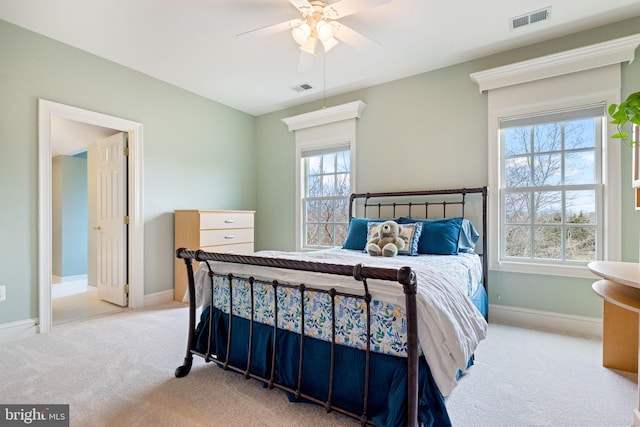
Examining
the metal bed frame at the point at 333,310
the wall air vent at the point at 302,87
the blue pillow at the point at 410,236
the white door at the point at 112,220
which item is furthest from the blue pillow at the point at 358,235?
the white door at the point at 112,220

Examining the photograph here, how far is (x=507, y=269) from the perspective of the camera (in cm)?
311

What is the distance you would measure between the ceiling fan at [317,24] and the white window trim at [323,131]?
1.44 meters

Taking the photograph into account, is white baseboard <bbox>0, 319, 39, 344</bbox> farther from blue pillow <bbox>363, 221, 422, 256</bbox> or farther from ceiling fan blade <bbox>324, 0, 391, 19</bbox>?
ceiling fan blade <bbox>324, 0, 391, 19</bbox>

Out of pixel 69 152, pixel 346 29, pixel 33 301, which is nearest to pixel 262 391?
pixel 33 301

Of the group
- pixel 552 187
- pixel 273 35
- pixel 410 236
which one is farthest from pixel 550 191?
pixel 273 35

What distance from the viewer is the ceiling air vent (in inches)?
99.9

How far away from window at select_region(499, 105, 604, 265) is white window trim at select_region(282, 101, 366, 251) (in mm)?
1681

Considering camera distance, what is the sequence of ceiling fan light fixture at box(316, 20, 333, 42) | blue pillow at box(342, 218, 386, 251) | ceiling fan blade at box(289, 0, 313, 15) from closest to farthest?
ceiling fan blade at box(289, 0, 313, 15), ceiling fan light fixture at box(316, 20, 333, 42), blue pillow at box(342, 218, 386, 251)

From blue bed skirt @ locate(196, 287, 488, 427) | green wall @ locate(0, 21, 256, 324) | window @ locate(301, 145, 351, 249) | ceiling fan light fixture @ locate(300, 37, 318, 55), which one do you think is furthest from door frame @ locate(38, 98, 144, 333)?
ceiling fan light fixture @ locate(300, 37, 318, 55)

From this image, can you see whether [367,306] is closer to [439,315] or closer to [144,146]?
[439,315]

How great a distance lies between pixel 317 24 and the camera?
2.38 metres

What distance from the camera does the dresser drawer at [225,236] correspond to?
373 centimetres

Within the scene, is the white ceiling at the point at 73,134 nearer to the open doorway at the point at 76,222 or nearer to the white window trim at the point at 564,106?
the open doorway at the point at 76,222

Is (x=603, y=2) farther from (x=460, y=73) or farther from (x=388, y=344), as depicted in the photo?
(x=388, y=344)
